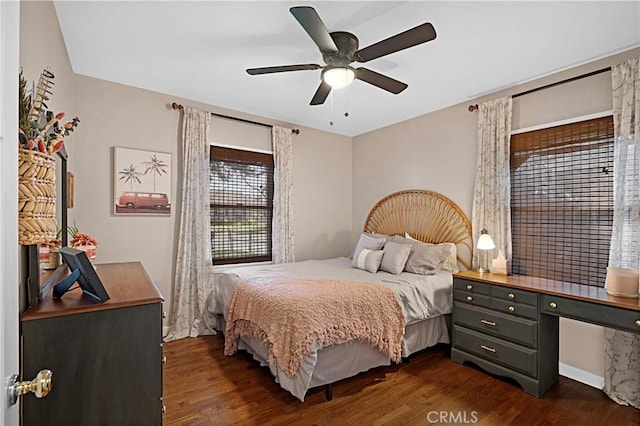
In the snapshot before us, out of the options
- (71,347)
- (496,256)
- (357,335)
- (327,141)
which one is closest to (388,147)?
(327,141)

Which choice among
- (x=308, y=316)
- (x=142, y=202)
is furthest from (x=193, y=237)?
(x=308, y=316)

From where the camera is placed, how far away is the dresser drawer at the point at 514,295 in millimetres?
2525

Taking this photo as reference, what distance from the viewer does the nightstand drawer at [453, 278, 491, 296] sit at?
2.81 metres

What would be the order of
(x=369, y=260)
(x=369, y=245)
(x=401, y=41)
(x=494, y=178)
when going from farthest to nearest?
(x=369, y=245) → (x=369, y=260) → (x=494, y=178) → (x=401, y=41)

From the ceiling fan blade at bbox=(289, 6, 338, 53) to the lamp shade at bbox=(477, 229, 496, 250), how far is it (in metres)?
2.21

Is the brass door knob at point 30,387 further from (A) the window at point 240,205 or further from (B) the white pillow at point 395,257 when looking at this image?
(A) the window at point 240,205

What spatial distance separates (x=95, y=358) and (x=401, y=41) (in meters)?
2.14

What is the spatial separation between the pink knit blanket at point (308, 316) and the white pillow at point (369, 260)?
625 mm

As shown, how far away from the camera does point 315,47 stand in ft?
8.27

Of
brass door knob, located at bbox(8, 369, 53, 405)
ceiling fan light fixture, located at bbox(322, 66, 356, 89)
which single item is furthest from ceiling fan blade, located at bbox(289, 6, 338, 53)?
brass door knob, located at bbox(8, 369, 53, 405)

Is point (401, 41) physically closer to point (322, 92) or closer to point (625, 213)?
point (322, 92)

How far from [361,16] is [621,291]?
261 centimetres

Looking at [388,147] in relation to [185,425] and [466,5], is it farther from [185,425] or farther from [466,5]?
[185,425]

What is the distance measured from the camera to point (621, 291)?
225cm
